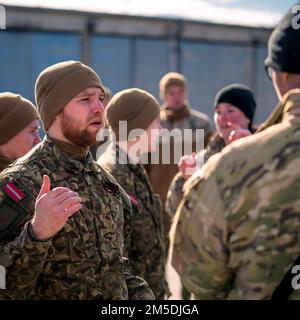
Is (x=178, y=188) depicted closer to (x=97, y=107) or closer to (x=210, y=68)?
(x=97, y=107)

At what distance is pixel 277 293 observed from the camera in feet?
6.31

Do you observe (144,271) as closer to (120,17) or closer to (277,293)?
(277,293)

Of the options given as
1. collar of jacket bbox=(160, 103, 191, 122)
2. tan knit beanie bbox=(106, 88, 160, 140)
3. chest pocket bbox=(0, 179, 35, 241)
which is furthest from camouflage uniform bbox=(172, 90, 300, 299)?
collar of jacket bbox=(160, 103, 191, 122)

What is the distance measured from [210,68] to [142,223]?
7.09 metres

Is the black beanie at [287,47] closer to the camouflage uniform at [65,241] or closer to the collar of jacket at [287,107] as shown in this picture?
the collar of jacket at [287,107]

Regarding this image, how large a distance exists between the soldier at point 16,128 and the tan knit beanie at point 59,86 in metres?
0.57

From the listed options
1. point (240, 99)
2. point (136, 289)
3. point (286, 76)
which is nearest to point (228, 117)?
point (240, 99)

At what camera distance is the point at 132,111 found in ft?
14.8

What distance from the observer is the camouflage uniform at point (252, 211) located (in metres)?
1.88

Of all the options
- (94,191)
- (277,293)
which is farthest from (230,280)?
(94,191)

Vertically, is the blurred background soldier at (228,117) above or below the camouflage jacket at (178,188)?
above

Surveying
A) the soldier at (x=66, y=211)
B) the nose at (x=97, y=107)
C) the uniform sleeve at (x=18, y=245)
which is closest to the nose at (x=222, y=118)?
the soldier at (x=66, y=211)

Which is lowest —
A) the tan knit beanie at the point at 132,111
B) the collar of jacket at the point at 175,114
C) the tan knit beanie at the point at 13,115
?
the collar of jacket at the point at 175,114

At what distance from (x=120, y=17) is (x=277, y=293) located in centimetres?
807
